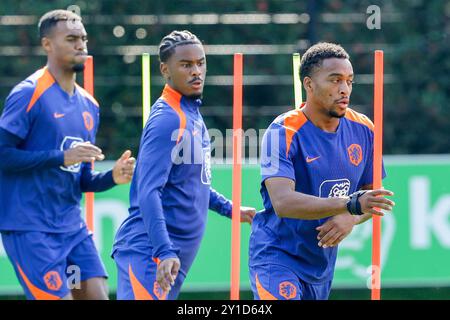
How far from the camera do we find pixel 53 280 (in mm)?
7035

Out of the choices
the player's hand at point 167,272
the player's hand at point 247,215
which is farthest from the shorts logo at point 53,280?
the player's hand at point 247,215

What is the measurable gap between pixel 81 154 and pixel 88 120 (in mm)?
532

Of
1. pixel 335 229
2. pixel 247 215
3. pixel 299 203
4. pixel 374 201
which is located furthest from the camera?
pixel 247 215

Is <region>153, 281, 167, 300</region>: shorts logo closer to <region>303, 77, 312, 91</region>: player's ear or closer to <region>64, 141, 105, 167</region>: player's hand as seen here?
<region>64, 141, 105, 167</region>: player's hand

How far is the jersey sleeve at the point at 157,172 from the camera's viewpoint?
6.21 m

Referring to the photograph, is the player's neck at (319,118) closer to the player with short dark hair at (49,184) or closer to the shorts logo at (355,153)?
the shorts logo at (355,153)

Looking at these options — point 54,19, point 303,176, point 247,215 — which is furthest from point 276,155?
point 54,19

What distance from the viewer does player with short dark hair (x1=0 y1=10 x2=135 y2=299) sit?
7.00 meters

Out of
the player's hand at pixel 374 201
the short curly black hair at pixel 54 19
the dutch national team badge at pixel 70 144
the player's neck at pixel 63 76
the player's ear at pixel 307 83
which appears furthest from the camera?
the short curly black hair at pixel 54 19

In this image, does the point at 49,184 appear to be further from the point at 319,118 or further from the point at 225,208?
the point at 319,118

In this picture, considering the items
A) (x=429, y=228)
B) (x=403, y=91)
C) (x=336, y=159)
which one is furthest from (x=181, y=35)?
(x=403, y=91)

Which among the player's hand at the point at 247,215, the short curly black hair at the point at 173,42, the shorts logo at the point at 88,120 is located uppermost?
the short curly black hair at the point at 173,42

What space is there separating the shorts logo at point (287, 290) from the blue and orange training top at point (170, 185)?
0.63m
